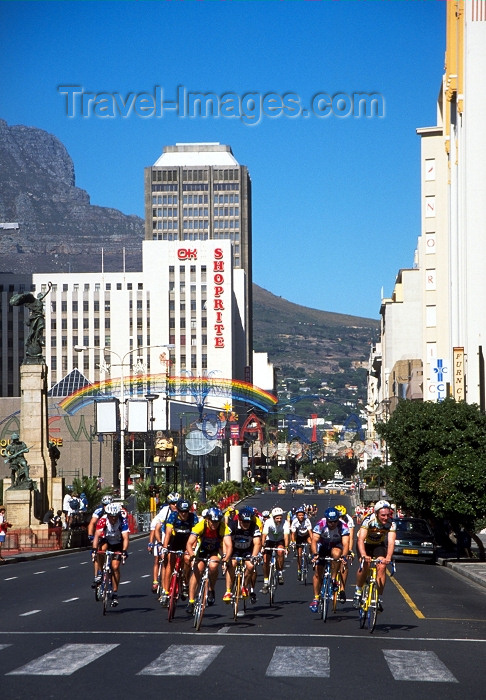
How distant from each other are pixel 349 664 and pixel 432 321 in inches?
3542

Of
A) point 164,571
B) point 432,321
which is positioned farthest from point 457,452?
point 432,321

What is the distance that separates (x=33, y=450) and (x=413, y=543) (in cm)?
1933

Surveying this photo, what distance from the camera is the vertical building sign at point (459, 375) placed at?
69062 mm

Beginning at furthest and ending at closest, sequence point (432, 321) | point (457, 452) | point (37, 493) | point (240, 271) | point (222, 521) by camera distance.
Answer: point (240, 271) < point (432, 321) < point (37, 493) < point (457, 452) < point (222, 521)

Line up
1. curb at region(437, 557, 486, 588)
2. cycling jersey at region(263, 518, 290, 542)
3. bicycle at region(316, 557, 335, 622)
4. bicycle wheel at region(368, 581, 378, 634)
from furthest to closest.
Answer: curb at region(437, 557, 486, 588), cycling jersey at region(263, 518, 290, 542), bicycle at region(316, 557, 335, 622), bicycle wheel at region(368, 581, 378, 634)

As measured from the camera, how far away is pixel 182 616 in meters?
19.6

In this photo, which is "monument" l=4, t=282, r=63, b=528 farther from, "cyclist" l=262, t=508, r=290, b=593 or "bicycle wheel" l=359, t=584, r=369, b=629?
"bicycle wheel" l=359, t=584, r=369, b=629

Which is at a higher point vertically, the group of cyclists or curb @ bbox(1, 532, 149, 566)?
the group of cyclists

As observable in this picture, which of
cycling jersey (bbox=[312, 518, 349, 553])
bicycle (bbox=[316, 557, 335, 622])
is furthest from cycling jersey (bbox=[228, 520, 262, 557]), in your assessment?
bicycle (bbox=[316, 557, 335, 622])

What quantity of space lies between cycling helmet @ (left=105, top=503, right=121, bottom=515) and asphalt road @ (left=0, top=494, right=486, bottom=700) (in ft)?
5.23

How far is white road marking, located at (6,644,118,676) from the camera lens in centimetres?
1313

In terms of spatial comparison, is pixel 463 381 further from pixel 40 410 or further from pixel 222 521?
pixel 222 521

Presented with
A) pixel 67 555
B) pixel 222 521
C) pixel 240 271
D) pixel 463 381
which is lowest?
pixel 67 555

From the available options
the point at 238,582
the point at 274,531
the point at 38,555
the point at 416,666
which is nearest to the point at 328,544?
the point at 238,582
